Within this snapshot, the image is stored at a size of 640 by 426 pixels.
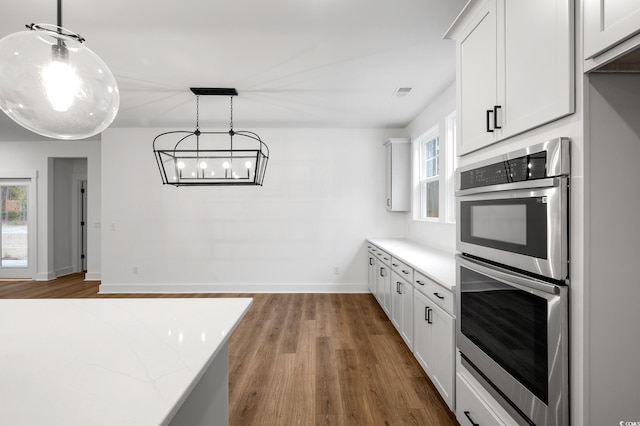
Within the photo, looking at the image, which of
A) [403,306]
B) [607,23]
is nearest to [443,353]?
[403,306]

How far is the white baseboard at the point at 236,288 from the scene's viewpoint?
→ 536 cm

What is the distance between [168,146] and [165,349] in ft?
16.5

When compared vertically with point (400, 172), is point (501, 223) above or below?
below

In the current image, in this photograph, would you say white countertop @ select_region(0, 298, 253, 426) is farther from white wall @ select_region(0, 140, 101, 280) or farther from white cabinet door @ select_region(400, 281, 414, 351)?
white wall @ select_region(0, 140, 101, 280)

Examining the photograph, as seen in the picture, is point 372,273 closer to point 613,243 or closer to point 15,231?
point 613,243

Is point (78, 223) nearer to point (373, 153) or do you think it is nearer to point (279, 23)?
point (373, 153)

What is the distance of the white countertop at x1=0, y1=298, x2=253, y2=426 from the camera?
70 cm

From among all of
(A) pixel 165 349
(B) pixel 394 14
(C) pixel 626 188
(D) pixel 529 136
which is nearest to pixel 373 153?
(B) pixel 394 14

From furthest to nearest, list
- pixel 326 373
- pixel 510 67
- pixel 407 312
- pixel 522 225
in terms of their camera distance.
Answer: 1. pixel 407 312
2. pixel 326 373
3. pixel 510 67
4. pixel 522 225

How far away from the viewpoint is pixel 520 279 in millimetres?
1311

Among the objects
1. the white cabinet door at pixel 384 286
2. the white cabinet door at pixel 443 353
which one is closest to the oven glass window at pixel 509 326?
the white cabinet door at pixel 443 353

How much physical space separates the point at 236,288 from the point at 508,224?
183 inches

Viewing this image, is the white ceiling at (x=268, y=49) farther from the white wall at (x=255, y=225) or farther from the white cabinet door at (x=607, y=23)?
the white cabinet door at (x=607, y=23)

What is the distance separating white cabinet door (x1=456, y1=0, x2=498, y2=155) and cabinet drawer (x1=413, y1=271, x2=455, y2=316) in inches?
34.7
